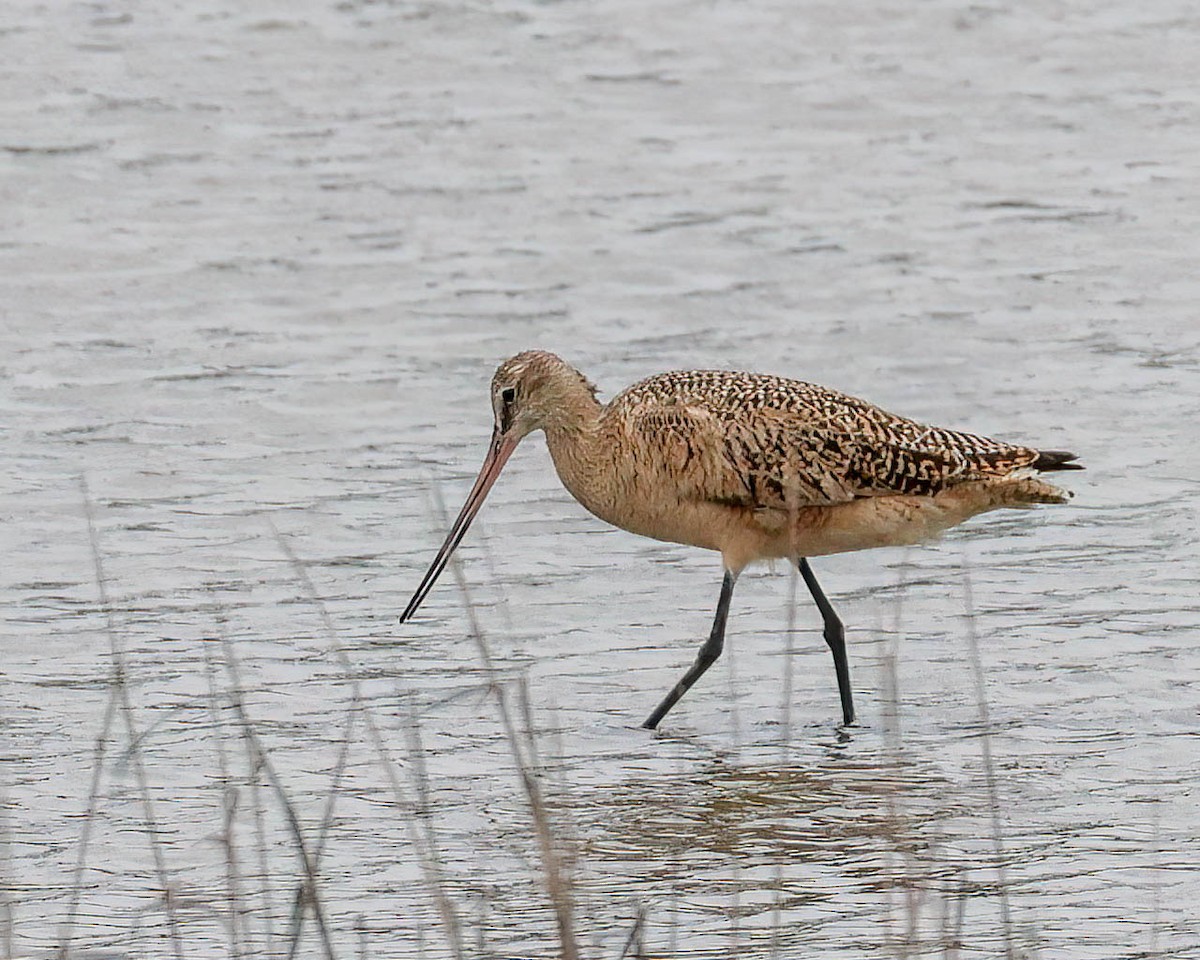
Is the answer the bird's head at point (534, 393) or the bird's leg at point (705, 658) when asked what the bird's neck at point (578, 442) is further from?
the bird's leg at point (705, 658)

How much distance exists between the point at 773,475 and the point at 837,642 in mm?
457

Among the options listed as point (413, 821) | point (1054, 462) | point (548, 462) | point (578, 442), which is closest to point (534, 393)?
point (578, 442)

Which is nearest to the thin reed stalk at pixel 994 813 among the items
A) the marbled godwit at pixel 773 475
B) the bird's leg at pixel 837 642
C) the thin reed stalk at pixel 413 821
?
the bird's leg at pixel 837 642

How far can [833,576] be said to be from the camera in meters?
7.47

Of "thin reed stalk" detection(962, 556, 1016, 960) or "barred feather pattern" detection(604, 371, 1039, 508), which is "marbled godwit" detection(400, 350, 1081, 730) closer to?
"barred feather pattern" detection(604, 371, 1039, 508)

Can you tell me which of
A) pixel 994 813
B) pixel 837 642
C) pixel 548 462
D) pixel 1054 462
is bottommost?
pixel 548 462

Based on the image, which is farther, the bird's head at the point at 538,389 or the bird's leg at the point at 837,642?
the bird's head at the point at 538,389

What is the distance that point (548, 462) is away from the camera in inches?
340

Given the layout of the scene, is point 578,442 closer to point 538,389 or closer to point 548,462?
point 538,389

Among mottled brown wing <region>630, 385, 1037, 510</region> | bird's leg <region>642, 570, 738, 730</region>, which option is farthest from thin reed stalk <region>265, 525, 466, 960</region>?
mottled brown wing <region>630, 385, 1037, 510</region>

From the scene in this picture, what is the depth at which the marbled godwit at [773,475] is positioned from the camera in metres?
6.32

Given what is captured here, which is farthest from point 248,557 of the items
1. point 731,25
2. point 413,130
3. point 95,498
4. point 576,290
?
point 731,25

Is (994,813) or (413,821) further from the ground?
(994,813)

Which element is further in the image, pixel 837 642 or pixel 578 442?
pixel 578 442
